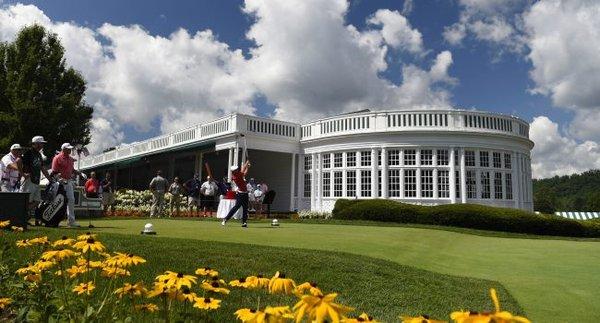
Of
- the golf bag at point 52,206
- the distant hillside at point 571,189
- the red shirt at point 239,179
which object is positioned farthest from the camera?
the distant hillside at point 571,189

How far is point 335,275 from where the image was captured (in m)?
6.12

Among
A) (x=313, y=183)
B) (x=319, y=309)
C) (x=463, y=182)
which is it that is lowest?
(x=319, y=309)

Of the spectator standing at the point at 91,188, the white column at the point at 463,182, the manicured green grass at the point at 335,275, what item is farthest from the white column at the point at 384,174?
the manicured green grass at the point at 335,275

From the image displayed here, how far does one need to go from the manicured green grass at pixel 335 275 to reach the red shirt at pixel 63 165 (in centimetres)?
287

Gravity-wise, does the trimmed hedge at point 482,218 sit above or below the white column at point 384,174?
below

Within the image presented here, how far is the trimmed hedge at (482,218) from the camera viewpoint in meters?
18.1

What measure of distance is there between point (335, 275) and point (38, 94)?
2797cm

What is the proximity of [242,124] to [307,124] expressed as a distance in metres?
3.95

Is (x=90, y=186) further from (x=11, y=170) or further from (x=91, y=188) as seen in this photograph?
(x=11, y=170)

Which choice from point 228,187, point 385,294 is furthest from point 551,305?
point 228,187

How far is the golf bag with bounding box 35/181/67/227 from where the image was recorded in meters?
10.5

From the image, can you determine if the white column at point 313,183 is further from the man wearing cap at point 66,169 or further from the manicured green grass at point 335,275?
the manicured green grass at point 335,275

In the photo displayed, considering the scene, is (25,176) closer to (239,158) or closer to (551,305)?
(551,305)

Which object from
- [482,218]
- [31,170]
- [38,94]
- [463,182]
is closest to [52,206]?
[31,170]
